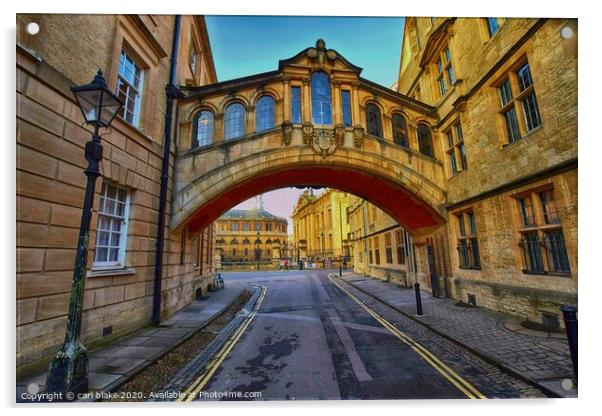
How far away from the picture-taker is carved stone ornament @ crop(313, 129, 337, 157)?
33.2ft

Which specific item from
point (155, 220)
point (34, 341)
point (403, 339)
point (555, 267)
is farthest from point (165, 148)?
point (555, 267)

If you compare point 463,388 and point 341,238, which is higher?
point 341,238

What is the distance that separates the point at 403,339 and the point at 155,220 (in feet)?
25.5

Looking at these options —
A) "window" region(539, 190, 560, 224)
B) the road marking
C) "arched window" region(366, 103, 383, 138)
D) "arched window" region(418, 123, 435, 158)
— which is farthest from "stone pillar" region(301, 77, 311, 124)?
"window" region(539, 190, 560, 224)

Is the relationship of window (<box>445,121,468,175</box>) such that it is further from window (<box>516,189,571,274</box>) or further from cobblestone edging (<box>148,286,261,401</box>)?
cobblestone edging (<box>148,286,261,401</box>)

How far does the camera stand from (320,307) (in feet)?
34.1

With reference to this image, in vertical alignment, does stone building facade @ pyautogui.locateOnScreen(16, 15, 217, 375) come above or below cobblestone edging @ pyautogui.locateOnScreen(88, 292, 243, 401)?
above

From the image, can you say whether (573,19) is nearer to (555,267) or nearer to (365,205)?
Result: (555,267)

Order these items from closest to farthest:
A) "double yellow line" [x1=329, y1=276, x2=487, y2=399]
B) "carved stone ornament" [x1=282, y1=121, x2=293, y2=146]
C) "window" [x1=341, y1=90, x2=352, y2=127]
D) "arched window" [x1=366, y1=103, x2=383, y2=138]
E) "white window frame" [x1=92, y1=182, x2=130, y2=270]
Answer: "double yellow line" [x1=329, y1=276, x2=487, y2=399]
"white window frame" [x1=92, y1=182, x2=130, y2=270]
"carved stone ornament" [x1=282, y1=121, x2=293, y2=146]
"window" [x1=341, y1=90, x2=352, y2=127]
"arched window" [x1=366, y1=103, x2=383, y2=138]

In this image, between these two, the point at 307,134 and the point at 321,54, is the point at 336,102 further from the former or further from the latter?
the point at 321,54

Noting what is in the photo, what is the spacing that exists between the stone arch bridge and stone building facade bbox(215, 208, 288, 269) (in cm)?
4852

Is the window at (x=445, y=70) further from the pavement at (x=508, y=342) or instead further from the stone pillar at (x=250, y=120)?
the pavement at (x=508, y=342)

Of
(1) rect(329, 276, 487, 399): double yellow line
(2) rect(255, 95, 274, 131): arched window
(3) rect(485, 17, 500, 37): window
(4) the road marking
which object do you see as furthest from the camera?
(2) rect(255, 95, 274, 131): arched window
